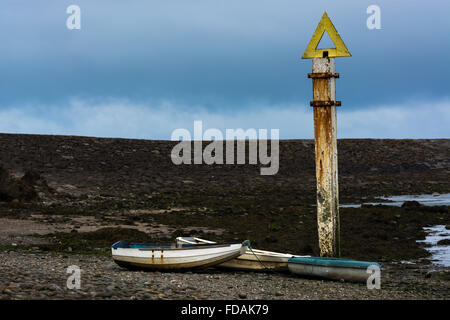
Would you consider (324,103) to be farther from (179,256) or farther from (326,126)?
(179,256)

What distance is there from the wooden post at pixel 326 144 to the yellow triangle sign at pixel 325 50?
0.18 m

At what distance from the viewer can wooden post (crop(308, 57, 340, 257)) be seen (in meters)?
17.5

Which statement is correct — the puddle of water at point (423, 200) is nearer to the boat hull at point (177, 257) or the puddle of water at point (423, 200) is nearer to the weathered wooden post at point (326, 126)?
the weathered wooden post at point (326, 126)

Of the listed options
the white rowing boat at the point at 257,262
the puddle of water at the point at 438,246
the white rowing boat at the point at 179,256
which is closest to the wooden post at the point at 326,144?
the white rowing boat at the point at 257,262

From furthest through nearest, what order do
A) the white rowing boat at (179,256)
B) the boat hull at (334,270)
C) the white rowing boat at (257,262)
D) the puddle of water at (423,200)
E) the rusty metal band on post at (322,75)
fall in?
the puddle of water at (423,200)
the white rowing boat at (257,262)
the rusty metal band on post at (322,75)
the white rowing boat at (179,256)
the boat hull at (334,270)

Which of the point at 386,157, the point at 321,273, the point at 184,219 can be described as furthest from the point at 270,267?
the point at 386,157

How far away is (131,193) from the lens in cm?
4638

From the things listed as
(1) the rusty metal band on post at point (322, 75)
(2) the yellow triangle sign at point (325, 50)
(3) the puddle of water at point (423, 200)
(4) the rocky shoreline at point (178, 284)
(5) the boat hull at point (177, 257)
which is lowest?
(4) the rocky shoreline at point (178, 284)

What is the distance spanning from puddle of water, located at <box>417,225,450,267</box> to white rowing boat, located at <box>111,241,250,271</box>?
26.9 ft

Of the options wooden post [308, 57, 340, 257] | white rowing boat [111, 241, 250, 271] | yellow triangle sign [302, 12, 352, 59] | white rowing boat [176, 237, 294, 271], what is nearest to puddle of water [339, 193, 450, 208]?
wooden post [308, 57, 340, 257]

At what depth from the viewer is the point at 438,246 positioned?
2389 cm

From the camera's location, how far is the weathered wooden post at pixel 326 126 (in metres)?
17.5

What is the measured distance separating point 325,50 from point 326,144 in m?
2.70

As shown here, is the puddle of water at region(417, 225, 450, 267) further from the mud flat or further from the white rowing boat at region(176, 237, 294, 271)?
the white rowing boat at region(176, 237, 294, 271)
